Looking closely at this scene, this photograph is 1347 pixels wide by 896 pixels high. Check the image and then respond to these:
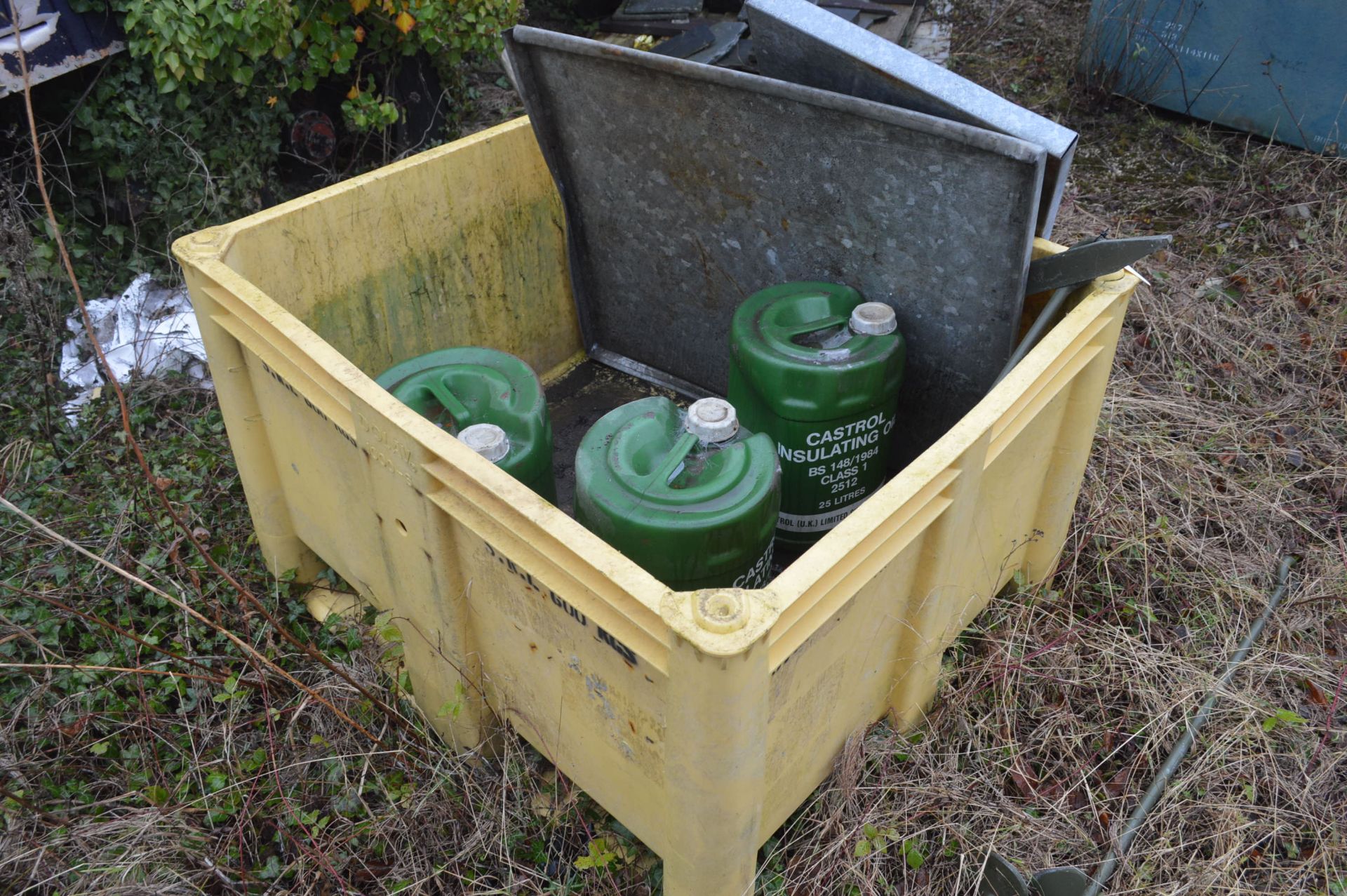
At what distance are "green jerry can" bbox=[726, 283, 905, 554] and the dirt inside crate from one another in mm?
732

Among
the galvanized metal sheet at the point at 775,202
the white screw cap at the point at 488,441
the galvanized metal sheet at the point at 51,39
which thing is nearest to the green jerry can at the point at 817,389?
the galvanized metal sheet at the point at 775,202

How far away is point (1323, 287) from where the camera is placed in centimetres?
391

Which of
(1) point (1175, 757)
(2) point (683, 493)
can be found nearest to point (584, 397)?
(2) point (683, 493)

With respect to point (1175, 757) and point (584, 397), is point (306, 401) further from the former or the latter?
point (1175, 757)

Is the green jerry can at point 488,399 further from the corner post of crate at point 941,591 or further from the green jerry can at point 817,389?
the corner post of crate at point 941,591

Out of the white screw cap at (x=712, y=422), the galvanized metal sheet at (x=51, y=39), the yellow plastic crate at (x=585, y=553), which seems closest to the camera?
the yellow plastic crate at (x=585, y=553)

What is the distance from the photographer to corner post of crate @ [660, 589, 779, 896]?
50.0 inches

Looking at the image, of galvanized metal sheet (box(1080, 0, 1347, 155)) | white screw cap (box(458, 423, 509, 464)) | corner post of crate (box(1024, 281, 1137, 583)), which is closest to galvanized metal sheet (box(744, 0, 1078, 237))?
corner post of crate (box(1024, 281, 1137, 583))

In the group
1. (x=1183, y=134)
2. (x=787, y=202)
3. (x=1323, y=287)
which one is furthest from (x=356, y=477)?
(x=1183, y=134)

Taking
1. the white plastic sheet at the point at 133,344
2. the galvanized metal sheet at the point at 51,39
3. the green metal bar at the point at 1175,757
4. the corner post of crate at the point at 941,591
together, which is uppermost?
the galvanized metal sheet at the point at 51,39

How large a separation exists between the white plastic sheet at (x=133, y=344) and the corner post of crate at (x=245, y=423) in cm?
110

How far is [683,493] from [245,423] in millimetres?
1134

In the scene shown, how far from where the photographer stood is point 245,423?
2.32 m

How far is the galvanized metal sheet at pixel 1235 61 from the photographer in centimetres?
439
